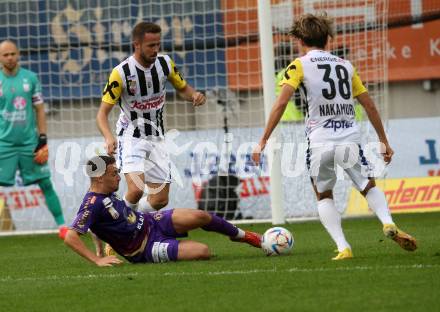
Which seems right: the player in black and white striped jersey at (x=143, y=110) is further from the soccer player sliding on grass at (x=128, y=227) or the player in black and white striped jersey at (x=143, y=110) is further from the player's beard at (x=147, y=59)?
the soccer player sliding on grass at (x=128, y=227)

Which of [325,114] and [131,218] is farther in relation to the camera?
[131,218]

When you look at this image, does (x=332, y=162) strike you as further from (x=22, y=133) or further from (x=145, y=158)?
(x=22, y=133)

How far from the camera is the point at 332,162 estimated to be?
7812 mm

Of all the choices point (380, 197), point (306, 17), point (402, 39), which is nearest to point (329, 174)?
point (380, 197)

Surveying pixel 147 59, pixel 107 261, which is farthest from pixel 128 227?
pixel 147 59

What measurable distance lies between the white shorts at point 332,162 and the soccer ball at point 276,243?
66 centimetres

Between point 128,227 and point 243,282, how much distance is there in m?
1.59

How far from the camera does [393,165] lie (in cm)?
1438

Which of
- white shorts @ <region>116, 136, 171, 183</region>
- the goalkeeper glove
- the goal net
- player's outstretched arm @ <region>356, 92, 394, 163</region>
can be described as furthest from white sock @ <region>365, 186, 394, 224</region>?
the goal net

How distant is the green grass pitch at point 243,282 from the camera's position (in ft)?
19.0

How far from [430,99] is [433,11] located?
1.89 m

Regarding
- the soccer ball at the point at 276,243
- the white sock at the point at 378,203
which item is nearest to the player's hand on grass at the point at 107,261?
the soccer ball at the point at 276,243

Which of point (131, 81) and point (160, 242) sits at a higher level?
point (131, 81)

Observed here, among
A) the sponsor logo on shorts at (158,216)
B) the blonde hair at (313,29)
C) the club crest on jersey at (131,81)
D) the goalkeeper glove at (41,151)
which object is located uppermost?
the blonde hair at (313,29)
